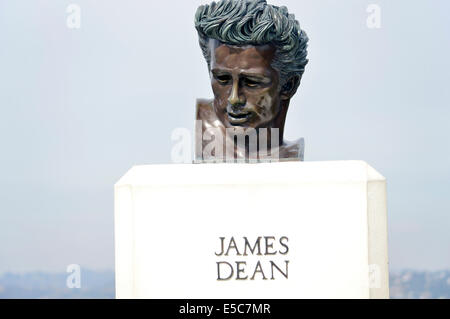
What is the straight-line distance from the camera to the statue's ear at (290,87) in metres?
6.90

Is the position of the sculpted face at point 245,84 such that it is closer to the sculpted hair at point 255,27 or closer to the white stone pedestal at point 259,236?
the sculpted hair at point 255,27

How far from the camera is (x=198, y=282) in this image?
19.8 ft

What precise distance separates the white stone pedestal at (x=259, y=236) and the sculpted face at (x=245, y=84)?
0.68m

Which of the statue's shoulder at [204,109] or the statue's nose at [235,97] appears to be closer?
the statue's nose at [235,97]

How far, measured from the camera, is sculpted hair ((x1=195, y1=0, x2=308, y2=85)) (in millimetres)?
6547

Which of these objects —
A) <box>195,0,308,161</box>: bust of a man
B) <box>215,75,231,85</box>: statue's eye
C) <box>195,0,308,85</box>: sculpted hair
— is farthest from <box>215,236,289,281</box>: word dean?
<box>195,0,308,85</box>: sculpted hair

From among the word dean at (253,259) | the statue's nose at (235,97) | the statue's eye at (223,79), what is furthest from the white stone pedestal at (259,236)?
the statue's eye at (223,79)

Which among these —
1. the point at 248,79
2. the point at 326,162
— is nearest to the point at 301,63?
the point at 248,79

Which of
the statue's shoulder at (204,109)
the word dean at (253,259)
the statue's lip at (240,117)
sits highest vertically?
the statue's shoulder at (204,109)

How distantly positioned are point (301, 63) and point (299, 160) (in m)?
0.65

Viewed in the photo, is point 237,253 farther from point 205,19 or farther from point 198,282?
point 205,19

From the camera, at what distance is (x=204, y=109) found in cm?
703

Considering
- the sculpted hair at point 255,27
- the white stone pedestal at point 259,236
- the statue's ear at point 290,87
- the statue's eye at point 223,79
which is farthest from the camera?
the statue's ear at point 290,87
